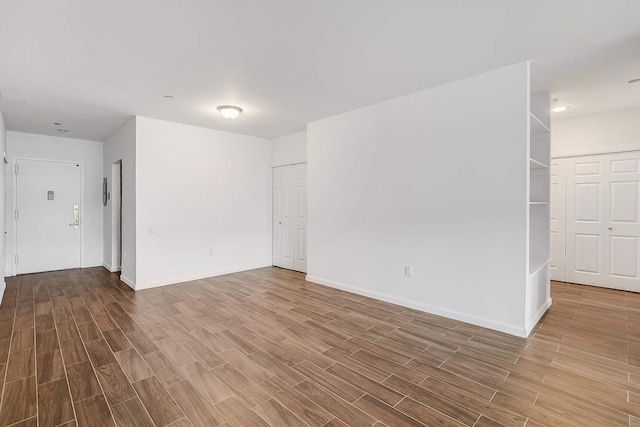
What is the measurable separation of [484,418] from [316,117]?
4259 mm

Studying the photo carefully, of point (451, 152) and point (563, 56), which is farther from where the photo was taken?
point (451, 152)

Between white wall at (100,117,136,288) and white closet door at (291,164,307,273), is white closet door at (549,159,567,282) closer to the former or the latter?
white closet door at (291,164,307,273)

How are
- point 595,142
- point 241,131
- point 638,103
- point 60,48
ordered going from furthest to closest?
point 241,131 → point 595,142 → point 638,103 → point 60,48

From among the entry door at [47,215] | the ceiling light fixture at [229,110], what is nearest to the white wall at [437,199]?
the ceiling light fixture at [229,110]

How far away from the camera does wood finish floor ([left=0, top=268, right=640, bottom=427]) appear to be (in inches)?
77.9

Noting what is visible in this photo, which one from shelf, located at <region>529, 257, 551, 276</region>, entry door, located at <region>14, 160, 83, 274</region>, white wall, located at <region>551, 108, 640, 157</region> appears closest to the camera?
shelf, located at <region>529, 257, 551, 276</region>

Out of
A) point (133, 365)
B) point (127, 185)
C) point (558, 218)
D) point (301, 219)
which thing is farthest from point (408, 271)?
point (127, 185)

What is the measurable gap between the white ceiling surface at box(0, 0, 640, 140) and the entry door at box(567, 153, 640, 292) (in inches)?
41.4

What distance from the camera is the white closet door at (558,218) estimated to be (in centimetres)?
518

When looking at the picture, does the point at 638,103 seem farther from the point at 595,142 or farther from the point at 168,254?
the point at 168,254

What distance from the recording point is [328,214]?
16.4 feet

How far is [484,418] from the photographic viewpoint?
1.92 metres

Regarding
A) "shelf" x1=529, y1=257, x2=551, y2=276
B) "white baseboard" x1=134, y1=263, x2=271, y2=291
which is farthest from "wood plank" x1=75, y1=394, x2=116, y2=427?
"shelf" x1=529, y1=257, x2=551, y2=276

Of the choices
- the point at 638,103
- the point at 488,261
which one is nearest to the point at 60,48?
the point at 488,261
